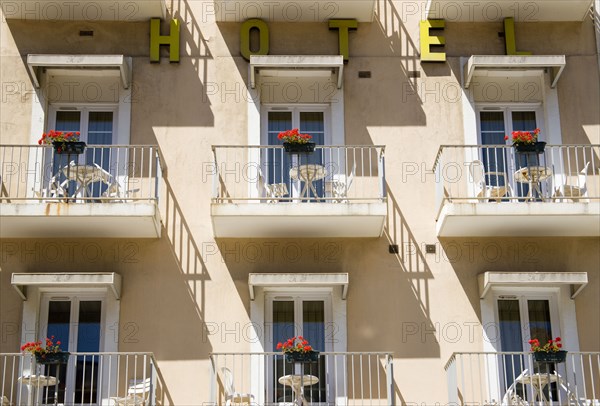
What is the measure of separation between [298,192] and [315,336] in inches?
93.0

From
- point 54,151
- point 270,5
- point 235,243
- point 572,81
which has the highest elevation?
point 270,5

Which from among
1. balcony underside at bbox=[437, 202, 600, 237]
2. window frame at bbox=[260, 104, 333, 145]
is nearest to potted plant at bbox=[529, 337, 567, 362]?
balcony underside at bbox=[437, 202, 600, 237]

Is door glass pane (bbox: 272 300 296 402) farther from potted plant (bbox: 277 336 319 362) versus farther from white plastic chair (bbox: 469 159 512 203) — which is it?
white plastic chair (bbox: 469 159 512 203)

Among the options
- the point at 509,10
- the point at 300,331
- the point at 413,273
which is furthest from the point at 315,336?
the point at 509,10

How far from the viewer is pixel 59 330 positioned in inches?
642

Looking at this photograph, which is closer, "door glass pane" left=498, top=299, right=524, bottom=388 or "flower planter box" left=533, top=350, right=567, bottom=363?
"flower planter box" left=533, top=350, right=567, bottom=363

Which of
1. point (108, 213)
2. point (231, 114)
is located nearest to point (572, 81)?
point (231, 114)

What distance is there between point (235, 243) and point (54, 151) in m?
3.06

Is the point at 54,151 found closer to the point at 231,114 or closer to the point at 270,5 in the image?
the point at 231,114

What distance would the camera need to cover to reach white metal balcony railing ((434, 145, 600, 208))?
53.9ft

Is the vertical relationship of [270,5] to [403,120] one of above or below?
above

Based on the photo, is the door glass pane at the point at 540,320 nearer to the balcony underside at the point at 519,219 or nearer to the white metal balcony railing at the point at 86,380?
the balcony underside at the point at 519,219

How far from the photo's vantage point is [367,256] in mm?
16656

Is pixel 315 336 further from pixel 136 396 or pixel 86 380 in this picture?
pixel 86 380
